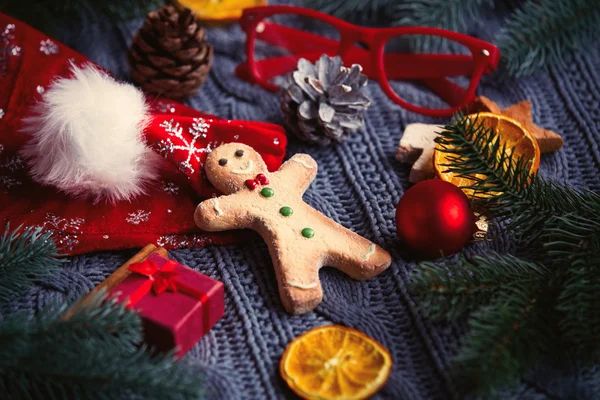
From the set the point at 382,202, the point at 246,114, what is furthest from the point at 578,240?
the point at 246,114

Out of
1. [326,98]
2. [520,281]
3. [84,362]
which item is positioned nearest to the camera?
[84,362]

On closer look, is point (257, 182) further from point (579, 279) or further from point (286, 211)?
point (579, 279)

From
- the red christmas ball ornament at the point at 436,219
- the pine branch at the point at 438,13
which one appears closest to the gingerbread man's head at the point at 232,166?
the red christmas ball ornament at the point at 436,219

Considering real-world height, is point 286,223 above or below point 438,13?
below

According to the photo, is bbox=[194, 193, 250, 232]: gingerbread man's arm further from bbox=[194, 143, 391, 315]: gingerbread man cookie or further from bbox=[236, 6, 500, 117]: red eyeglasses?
bbox=[236, 6, 500, 117]: red eyeglasses

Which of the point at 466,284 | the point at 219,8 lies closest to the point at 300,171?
the point at 466,284

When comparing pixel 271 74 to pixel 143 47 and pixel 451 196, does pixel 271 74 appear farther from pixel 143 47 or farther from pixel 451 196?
pixel 451 196
